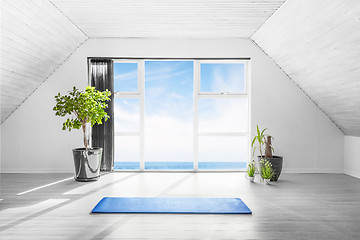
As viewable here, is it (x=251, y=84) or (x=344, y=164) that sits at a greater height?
(x=251, y=84)

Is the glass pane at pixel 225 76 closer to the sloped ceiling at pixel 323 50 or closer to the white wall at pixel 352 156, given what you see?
the sloped ceiling at pixel 323 50

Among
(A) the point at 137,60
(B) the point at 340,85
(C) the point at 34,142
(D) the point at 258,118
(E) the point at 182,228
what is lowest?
(E) the point at 182,228

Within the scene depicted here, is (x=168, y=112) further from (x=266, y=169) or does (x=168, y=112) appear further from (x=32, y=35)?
(x=32, y=35)

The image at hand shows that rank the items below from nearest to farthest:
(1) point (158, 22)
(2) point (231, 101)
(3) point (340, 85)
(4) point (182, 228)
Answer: (4) point (182, 228)
(3) point (340, 85)
(1) point (158, 22)
(2) point (231, 101)

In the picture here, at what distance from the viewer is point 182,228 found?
316 cm

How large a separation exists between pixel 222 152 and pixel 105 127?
727cm

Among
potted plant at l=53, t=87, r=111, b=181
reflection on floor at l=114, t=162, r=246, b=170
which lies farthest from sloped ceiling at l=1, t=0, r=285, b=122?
reflection on floor at l=114, t=162, r=246, b=170

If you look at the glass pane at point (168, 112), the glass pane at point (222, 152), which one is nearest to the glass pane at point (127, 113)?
the glass pane at point (168, 112)

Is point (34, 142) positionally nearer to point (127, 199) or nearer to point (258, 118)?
point (127, 199)

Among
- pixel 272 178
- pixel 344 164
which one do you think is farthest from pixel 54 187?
pixel 344 164

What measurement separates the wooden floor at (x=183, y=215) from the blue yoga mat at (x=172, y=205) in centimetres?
12

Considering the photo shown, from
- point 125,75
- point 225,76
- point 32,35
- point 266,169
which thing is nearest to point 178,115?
point 225,76

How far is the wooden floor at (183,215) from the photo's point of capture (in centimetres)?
304

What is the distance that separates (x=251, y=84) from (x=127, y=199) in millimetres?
3498
